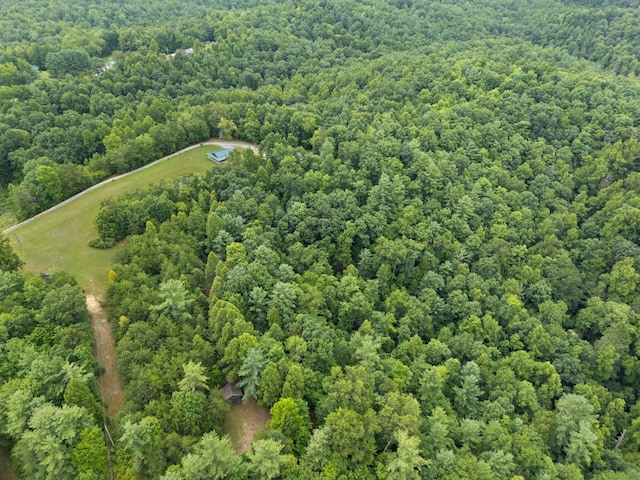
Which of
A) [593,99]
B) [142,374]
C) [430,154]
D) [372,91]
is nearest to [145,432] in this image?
[142,374]

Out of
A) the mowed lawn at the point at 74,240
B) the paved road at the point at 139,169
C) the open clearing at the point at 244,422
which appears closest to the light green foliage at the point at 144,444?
the open clearing at the point at 244,422

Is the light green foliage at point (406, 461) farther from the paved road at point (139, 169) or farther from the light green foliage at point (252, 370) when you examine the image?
the paved road at point (139, 169)

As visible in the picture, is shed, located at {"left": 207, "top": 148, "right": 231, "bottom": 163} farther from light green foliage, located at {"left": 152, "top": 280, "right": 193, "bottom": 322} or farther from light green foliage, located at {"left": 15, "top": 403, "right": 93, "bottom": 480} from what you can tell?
light green foliage, located at {"left": 15, "top": 403, "right": 93, "bottom": 480}

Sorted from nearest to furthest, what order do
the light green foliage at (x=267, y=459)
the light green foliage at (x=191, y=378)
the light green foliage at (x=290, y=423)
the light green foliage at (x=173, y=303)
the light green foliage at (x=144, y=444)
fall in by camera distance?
the light green foliage at (x=267, y=459)
the light green foliage at (x=144, y=444)
the light green foliage at (x=290, y=423)
the light green foliage at (x=191, y=378)
the light green foliage at (x=173, y=303)

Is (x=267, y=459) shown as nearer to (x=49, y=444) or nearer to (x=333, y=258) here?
(x=49, y=444)

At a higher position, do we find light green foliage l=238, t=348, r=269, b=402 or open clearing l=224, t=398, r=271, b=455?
light green foliage l=238, t=348, r=269, b=402

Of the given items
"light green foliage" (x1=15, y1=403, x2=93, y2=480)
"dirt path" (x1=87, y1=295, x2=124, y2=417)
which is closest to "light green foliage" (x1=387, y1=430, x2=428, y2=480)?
"light green foliage" (x1=15, y1=403, x2=93, y2=480)

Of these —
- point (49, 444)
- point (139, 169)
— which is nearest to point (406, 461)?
point (49, 444)
